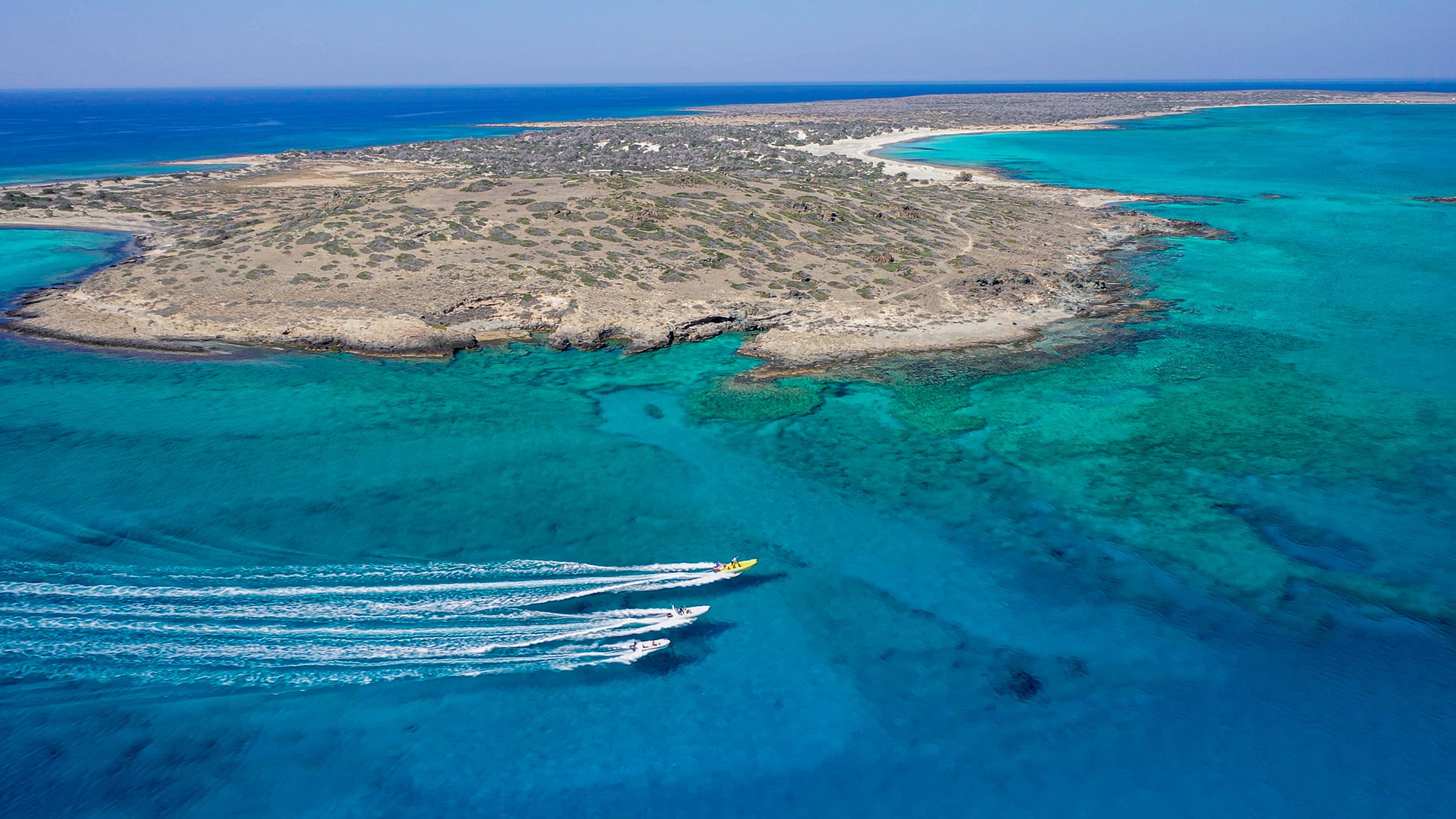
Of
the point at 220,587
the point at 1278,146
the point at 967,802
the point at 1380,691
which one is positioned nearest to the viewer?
the point at 967,802

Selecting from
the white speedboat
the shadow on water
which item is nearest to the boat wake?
Answer: the white speedboat

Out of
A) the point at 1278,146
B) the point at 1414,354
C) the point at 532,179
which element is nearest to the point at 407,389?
the point at 532,179

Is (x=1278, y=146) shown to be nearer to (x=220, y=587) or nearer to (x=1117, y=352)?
(x=1117, y=352)

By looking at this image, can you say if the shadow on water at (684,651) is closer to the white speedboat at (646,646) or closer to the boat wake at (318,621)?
the white speedboat at (646,646)


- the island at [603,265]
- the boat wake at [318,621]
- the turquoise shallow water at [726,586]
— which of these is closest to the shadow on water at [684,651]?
the turquoise shallow water at [726,586]

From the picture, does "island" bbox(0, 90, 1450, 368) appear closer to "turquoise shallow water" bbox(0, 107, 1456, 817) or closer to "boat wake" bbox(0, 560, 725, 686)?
"turquoise shallow water" bbox(0, 107, 1456, 817)
